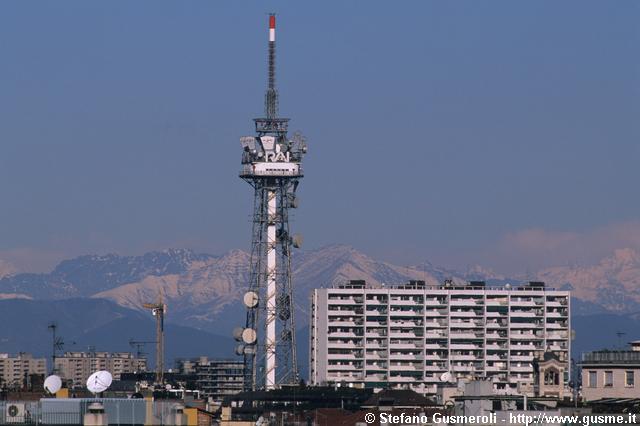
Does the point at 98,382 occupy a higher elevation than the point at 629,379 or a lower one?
lower

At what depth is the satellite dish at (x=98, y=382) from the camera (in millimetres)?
91250

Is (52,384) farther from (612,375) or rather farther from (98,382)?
(612,375)

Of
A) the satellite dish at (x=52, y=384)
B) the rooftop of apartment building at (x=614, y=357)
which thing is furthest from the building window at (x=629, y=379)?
the satellite dish at (x=52, y=384)

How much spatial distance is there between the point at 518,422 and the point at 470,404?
12.4 metres

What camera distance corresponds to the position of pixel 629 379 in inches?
6353

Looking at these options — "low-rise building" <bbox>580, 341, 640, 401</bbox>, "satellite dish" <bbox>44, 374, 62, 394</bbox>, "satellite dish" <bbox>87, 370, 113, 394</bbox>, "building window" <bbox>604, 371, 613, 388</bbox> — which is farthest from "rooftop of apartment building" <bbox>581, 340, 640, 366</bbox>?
"satellite dish" <bbox>87, 370, 113, 394</bbox>

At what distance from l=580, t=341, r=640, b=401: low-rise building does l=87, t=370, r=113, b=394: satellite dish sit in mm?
71389

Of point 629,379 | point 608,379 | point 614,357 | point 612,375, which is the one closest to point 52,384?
point 629,379

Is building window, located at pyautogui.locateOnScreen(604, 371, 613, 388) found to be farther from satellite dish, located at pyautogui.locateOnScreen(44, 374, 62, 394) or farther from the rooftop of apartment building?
satellite dish, located at pyautogui.locateOnScreen(44, 374, 62, 394)

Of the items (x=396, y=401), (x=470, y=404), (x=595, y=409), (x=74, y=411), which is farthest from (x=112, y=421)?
(x=396, y=401)

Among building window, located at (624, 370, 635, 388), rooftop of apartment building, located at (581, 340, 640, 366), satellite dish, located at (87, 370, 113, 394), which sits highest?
rooftop of apartment building, located at (581, 340, 640, 366)

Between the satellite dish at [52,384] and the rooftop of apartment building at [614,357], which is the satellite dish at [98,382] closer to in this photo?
the satellite dish at [52,384]

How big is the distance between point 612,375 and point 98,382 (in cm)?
7671

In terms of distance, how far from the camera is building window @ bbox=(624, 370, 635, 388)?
161000 mm
